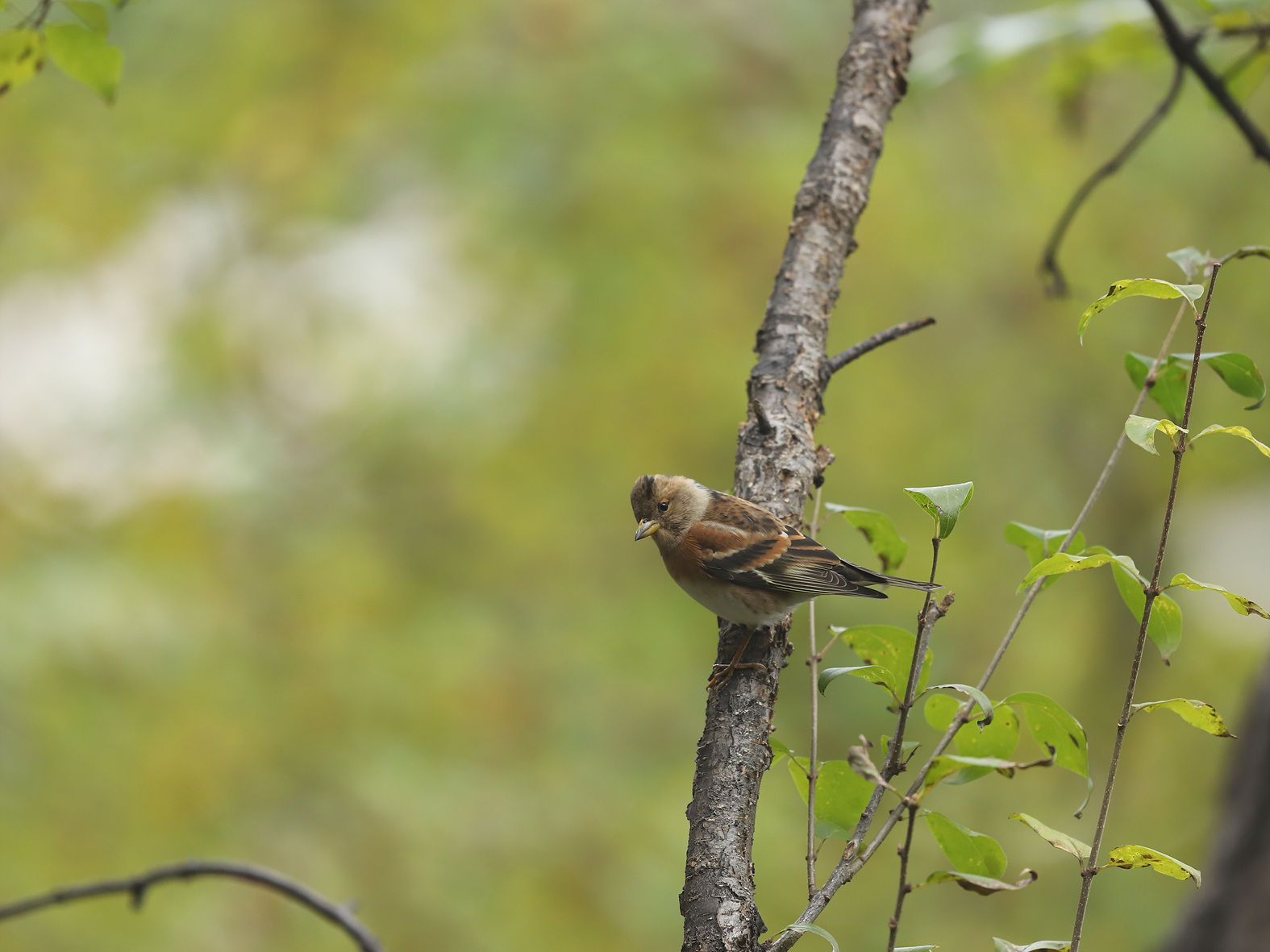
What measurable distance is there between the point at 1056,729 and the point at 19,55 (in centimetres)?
231

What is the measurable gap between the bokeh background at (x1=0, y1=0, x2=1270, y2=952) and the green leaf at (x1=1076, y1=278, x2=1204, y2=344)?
4528 millimetres

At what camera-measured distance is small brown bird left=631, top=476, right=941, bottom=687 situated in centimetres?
270

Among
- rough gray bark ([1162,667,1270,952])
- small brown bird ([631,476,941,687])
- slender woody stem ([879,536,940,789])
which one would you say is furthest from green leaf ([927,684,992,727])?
rough gray bark ([1162,667,1270,952])

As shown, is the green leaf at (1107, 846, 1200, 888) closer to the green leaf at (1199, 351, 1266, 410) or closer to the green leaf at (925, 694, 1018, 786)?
the green leaf at (925, 694, 1018, 786)

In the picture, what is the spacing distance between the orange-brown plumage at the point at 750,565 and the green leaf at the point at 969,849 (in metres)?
0.99

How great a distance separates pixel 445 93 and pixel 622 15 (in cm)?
132

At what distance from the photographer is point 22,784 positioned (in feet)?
16.2

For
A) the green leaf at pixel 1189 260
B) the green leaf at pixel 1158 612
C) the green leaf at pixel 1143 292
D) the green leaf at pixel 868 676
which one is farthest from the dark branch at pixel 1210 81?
the green leaf at pixel 868 676

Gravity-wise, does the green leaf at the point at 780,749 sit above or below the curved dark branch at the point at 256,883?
above

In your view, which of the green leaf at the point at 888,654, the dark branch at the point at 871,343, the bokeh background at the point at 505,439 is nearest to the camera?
the green leaf at the point at 888,654

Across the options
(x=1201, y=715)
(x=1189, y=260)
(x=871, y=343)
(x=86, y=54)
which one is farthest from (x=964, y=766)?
(x=86, y=54)

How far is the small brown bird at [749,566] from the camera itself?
270 centimetres

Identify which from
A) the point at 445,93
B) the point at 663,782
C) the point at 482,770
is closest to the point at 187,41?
the point at 445,93

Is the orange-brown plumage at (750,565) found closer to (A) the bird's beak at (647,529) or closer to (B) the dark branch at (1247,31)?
(A) the bird's beak at (647,529)
